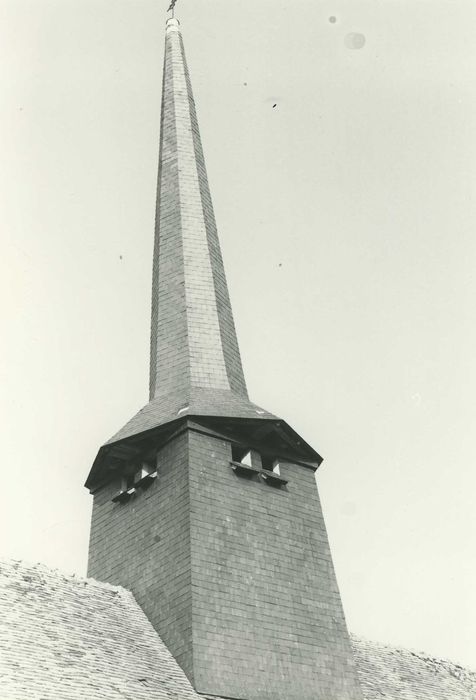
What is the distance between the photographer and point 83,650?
54.0 feet

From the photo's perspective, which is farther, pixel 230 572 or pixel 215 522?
pixel 215 522

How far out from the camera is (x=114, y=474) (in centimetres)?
2108

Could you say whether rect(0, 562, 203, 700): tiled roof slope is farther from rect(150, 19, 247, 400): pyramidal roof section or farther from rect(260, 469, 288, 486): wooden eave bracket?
rect(150, 19, 247, 400): pyramidal roof section

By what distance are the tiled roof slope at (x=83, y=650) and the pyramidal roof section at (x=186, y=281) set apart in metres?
4.87

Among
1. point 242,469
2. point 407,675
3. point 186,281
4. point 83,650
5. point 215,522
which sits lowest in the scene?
point 83,650

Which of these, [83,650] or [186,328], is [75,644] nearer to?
[83,650]

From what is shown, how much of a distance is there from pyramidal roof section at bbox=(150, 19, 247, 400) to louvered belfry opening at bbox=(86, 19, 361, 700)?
0.13 ft

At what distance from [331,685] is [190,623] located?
3.06 m

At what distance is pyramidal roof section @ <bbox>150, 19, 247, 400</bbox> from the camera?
72.1ft

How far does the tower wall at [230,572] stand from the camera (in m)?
17.4

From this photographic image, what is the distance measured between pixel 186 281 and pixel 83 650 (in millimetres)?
9763

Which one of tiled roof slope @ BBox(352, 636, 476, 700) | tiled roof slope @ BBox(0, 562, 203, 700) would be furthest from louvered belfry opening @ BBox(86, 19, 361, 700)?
tiled roof slope @ BBox(352, 636, 476, 700)

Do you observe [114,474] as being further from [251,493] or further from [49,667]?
[49,667]

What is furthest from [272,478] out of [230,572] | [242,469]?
[230,572]
